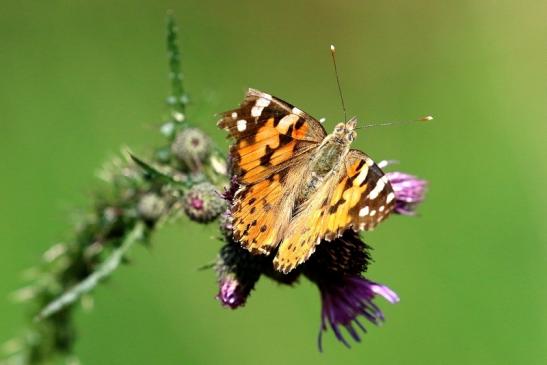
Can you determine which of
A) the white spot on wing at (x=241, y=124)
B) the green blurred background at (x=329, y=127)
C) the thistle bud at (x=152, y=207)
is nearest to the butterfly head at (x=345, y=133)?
the white spot on wing at (x=241, y=124)

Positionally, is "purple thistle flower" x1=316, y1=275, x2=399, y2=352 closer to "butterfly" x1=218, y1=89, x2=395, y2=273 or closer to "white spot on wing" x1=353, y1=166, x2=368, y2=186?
"butterfly" x1=218, y1=89, x2=395, y2=273

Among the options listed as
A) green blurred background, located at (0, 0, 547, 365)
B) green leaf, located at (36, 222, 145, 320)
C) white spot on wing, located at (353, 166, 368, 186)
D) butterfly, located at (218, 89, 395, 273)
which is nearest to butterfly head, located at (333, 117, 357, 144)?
butterfly, located at (218, 89, 395, 273)

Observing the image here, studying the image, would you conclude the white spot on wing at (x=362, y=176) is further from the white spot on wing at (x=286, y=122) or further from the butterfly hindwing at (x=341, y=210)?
the white spot on wing at (x=286, y=122)

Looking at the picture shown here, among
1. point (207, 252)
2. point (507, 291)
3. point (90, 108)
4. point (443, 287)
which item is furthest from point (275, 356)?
point (90, 108)

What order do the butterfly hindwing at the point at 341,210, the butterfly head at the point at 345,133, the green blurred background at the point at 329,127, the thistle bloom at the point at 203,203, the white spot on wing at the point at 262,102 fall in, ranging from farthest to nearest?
the green blurred background at the point at 329,127 → the thistle bloom at the point at 203,203 → the butterfly head at the point at 345,133 → the white spot on wing at the point at 262,102 → the butterfly hindwing at the point at 341,210

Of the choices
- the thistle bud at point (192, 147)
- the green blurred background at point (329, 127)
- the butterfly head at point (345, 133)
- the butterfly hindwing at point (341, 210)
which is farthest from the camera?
the green blurred background at point (329, 127)
